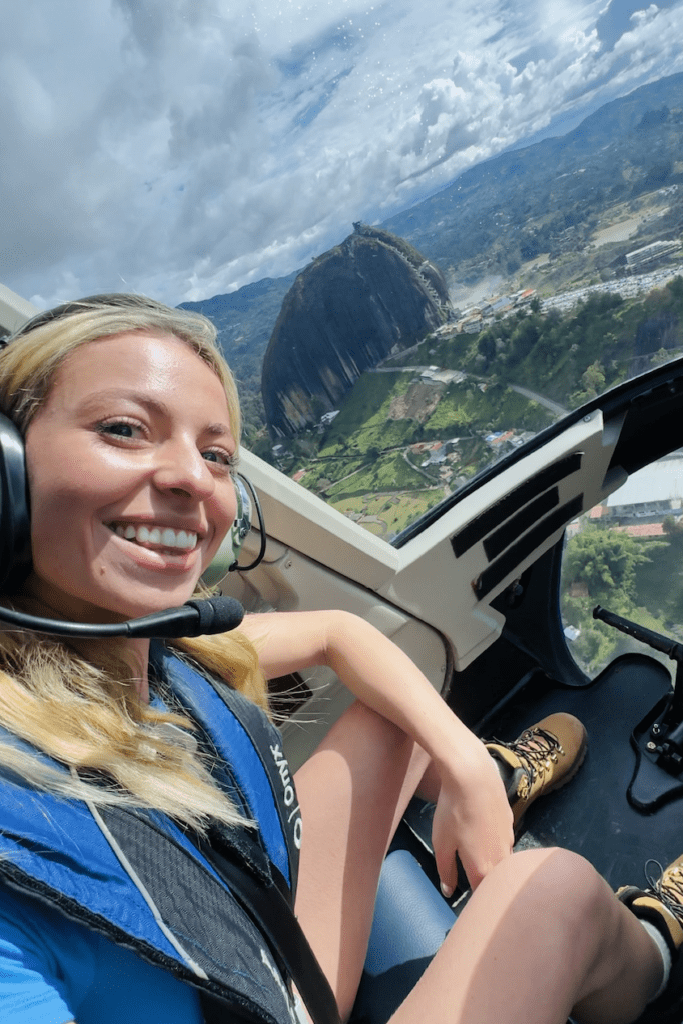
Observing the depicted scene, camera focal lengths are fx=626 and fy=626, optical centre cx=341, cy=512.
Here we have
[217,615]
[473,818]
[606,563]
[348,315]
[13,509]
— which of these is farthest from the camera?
[606,563]

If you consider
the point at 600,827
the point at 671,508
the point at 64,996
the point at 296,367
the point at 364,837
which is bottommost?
the point at 600,827

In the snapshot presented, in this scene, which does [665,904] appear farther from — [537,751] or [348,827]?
[348,827]

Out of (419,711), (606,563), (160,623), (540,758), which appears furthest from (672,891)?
(160,623)

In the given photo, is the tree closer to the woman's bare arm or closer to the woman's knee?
the woman's bare arm

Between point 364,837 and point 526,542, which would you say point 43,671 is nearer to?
point 364,837

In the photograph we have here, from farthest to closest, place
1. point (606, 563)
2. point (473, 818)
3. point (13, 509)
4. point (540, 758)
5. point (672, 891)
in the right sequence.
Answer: point (606, 563) < point (540, 758) < point (672, 891) < point (473, 818) < point (13, 509)

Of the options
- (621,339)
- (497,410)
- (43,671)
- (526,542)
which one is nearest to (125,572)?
(43,671)
